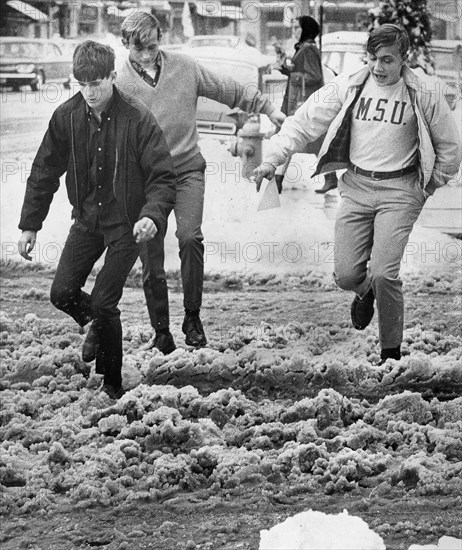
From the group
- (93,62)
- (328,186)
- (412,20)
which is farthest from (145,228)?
(412,20)

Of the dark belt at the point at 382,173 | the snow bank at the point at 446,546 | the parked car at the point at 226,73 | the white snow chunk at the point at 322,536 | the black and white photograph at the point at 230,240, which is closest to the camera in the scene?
the white snow chunk at the point at 322,536

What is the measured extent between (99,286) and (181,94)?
35.5 inches

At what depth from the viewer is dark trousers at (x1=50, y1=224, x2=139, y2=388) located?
5012 millimetres

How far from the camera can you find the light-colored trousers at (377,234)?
196 inches

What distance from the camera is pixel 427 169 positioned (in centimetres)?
488

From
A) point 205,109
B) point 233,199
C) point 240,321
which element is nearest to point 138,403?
point 240,321

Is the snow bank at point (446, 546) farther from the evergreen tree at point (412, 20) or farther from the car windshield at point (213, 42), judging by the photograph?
the car windshield at point (213, 42)

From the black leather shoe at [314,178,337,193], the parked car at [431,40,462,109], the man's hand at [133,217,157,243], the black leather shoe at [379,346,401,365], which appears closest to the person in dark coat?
the black leather shoe at [314,178,337,193]

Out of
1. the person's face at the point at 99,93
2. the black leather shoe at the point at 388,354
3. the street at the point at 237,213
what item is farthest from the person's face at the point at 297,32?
the black leather shoe at the point at 388,354

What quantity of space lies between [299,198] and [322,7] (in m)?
0.85

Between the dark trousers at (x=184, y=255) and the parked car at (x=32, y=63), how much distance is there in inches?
27.4

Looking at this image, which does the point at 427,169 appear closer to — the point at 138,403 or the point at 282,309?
the point at 282,309

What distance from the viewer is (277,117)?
5078 mm

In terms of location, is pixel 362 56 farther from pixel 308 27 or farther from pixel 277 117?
pixel 277 117
